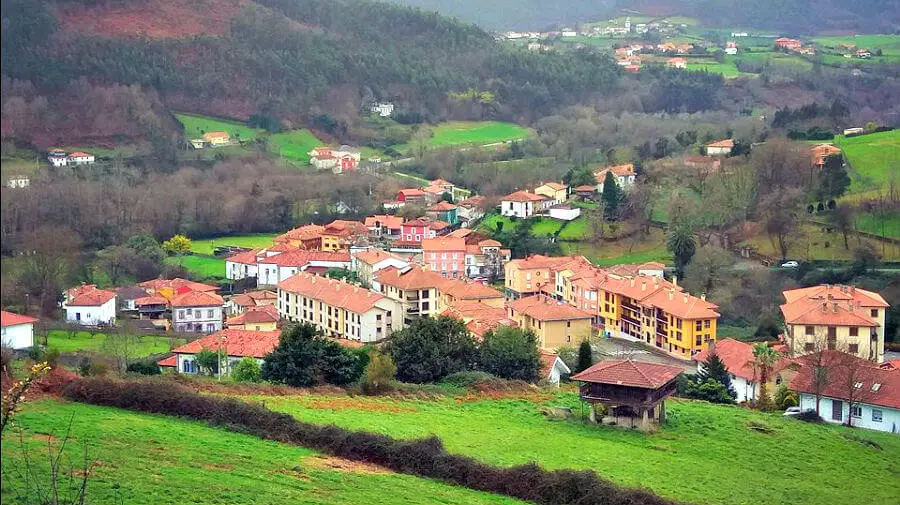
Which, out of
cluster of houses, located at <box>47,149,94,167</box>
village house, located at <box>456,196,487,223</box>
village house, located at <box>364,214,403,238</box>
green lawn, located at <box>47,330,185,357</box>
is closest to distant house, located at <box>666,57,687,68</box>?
village house, located at <box>456,196,487,223</box>

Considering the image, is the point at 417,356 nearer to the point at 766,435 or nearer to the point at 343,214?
the point at 766,435

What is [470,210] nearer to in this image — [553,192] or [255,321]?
[553,192]

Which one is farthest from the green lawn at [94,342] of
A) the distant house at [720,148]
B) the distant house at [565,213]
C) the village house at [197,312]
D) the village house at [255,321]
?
the distant house at [720,148]

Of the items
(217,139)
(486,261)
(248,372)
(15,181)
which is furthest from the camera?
(217,139)

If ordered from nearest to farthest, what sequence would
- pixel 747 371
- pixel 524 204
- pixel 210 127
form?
pixel 747 371, pixel 524 204, pixel 210 127

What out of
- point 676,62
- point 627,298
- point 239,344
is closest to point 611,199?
point 627,298

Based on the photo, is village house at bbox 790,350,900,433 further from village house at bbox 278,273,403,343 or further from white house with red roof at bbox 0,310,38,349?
white house with red roof at bbox 0,310,38,349
